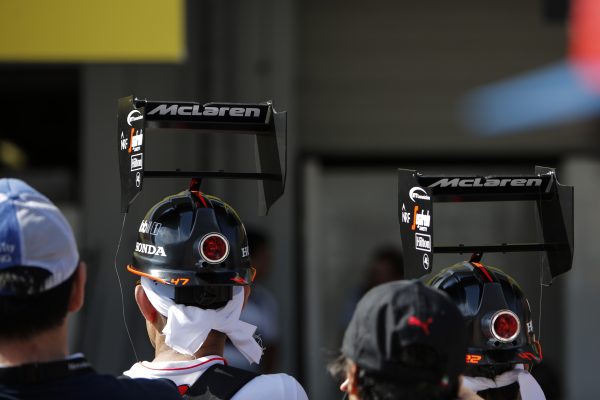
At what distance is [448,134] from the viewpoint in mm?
8719

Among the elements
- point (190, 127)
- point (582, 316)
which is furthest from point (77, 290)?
point (582, 316)

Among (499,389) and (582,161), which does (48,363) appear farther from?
(582,161)

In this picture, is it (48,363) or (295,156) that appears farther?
(295,156)

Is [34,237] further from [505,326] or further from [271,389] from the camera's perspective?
[505,326]

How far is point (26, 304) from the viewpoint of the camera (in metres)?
2.19

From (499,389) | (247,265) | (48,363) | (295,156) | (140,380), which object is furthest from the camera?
(295,156)

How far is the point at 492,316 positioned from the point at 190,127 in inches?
43.1

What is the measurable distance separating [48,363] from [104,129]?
5.97m

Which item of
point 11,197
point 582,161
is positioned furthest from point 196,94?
point 11,197

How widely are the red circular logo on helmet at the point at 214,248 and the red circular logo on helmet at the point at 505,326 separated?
2.73 ft

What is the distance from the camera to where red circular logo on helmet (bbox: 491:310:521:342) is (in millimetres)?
2998

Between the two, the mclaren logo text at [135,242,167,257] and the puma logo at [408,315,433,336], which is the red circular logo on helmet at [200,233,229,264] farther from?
the puma logo at [408,315,433,336]

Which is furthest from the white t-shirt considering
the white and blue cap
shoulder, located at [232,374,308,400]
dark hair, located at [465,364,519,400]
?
the white and blue cap

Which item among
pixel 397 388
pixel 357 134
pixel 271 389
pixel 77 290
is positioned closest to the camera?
pixel 397 388
